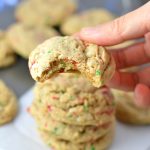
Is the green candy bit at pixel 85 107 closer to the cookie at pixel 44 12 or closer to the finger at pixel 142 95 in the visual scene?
the finger at pixel 142 95

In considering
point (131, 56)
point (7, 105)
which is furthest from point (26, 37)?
point (131, 56)

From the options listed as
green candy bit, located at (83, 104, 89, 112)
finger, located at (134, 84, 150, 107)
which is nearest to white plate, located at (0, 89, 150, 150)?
finger, located at (134, 84, 150, 107)

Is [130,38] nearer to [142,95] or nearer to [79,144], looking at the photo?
[142,95]

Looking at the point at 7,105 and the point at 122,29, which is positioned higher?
the point at 122,29

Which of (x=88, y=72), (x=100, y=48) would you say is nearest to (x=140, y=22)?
(x=100, y=48)

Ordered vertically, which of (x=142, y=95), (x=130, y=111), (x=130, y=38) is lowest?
(x=130, y=111)

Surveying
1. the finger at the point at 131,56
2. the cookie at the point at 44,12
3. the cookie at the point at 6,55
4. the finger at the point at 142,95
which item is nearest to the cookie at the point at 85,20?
the cookie at the point at 44,12

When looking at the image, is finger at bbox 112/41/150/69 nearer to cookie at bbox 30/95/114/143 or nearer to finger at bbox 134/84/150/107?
finger at bbox 134/84/150/107
